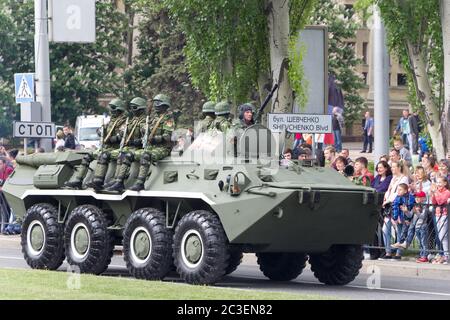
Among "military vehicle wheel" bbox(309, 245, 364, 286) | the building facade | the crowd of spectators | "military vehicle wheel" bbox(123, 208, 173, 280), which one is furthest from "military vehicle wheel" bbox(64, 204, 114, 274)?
the building facade

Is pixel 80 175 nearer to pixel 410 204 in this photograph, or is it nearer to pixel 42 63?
pixel 410 204

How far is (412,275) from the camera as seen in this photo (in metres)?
22.8

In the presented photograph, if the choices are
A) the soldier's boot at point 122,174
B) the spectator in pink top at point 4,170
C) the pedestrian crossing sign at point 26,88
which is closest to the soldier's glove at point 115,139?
the soldier's boot at point 122,174

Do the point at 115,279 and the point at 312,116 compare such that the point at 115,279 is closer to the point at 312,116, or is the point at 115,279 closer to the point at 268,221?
the point at 268,221

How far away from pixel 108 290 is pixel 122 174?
3.63m

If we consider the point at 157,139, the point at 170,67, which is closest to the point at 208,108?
the point at 157,139

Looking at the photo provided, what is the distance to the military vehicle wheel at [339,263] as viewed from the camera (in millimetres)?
20797

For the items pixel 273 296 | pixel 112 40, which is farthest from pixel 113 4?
pixel 273 296

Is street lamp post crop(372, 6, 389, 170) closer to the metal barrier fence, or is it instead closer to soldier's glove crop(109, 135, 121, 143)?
the metal barrier fence

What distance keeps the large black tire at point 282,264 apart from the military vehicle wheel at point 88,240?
7.35ft

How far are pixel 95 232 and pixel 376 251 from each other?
5.42 meters

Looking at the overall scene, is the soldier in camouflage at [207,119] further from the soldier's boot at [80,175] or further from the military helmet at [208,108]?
the soldier's boot at [80,175]

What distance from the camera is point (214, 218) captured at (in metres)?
19.7

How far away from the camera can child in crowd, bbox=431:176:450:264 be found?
2328cm
